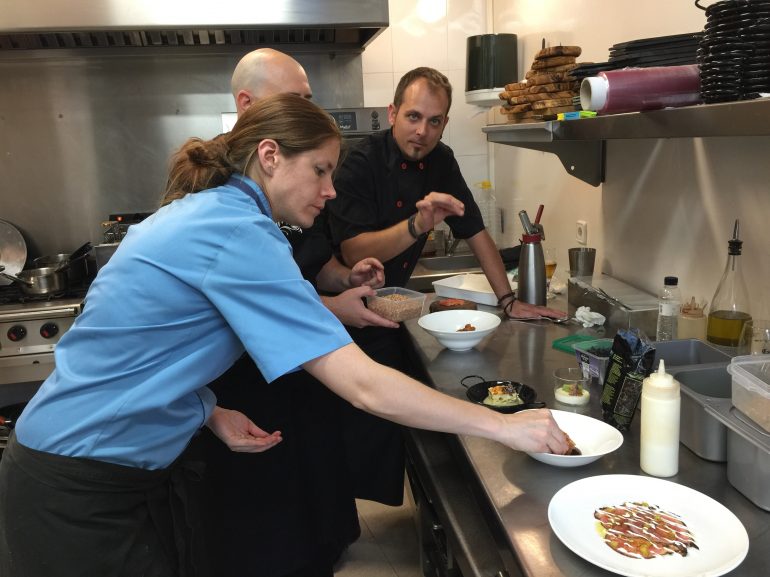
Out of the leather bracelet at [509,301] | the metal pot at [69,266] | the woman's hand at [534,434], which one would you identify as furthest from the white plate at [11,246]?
the woman's hand at [534,434]

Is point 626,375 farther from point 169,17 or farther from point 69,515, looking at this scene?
point 169,17

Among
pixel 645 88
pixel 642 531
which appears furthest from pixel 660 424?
pixel 645 88

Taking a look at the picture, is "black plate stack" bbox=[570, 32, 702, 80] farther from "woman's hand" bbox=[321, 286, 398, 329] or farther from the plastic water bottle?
"woman's hand" bbox=[321, 286, 398, 329]

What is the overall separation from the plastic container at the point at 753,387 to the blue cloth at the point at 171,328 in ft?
2.09

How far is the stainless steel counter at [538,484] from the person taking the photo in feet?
3.10

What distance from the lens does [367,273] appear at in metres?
2.09

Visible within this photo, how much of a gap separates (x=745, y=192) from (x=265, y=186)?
1.12m

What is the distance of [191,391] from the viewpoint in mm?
1241

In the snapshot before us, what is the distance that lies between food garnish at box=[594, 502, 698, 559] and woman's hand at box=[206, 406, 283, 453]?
82 cm

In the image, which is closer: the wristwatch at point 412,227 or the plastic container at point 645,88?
the plastic container at point 645,88

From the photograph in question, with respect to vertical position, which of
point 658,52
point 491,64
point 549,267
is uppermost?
point 491,64

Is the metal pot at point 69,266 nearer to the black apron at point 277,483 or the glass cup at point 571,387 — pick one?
the black apron at point 277,483

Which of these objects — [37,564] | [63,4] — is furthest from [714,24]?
[63,4]

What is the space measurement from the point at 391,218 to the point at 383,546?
4.02 feet
